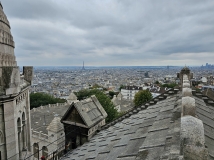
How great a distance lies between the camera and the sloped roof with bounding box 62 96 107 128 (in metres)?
13.9

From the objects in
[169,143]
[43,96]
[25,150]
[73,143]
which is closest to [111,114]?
[73,143]

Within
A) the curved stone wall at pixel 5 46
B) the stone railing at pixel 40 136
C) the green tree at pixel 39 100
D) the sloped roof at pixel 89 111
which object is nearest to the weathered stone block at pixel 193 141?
the curved stone wall at pixel 5 46

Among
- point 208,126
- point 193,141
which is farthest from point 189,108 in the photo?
point 208,126

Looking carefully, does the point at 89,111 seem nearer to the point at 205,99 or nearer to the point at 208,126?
the point at 205,99

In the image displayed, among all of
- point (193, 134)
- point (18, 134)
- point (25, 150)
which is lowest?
point (25, 150)

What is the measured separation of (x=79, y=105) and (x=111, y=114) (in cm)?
2796

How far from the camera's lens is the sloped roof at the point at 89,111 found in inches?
546

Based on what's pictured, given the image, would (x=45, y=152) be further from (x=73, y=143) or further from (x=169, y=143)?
(x=169, y=143)

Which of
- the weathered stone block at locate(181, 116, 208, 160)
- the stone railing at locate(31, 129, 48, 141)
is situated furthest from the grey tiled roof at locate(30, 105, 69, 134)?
the weathered stone block at locate(181, 116, 208, 160)

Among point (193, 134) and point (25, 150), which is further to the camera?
point (25, 150)

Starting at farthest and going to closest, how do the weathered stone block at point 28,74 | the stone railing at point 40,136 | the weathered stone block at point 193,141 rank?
the stone railing at point 40,136, the weathered stone block at point 28,74, the weathered stone block at point 193,141

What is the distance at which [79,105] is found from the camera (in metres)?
14.2

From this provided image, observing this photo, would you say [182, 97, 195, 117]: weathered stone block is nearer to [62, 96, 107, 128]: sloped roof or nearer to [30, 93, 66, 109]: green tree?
[62, 96, 107, 128]: sloped roof

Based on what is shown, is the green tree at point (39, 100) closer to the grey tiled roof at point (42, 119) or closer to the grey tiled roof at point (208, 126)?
the grey tiled roof at point (42, 119)
